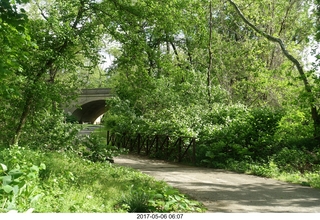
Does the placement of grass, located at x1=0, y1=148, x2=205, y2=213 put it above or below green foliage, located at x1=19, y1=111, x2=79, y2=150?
below

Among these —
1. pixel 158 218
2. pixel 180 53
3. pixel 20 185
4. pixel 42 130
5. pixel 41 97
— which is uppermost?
pixel 180 53

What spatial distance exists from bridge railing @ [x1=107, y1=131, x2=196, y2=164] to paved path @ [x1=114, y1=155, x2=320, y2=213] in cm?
312

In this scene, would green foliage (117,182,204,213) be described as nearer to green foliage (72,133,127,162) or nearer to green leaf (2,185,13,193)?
green leaf (2,185,13,193)

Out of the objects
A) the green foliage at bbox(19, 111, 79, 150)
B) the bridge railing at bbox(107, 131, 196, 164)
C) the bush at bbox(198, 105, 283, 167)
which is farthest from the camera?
the bridge railing at bbox(107, 131, 196, 164)

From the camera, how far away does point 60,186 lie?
622cm

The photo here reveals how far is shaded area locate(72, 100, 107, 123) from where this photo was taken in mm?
41188

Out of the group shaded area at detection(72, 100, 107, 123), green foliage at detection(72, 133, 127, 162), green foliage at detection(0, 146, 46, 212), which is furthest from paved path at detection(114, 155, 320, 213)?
shaded area at detection(72, 100, 107, 123)

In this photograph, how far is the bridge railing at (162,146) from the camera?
13.3 m

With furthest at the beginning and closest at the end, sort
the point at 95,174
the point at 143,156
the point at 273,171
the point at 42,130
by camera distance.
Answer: the point at 143,156, the point at 42,130, the point at 273,171, the point at 95,174

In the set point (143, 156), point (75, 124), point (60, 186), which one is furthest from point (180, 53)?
point (60, 186)

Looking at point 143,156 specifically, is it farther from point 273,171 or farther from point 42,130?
point 273,171

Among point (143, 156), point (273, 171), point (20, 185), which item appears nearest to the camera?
point (20, 185)

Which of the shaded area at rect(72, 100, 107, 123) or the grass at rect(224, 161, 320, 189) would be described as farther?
the shaded area at rect(72, 100, 107, 123)

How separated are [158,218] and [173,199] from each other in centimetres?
75
